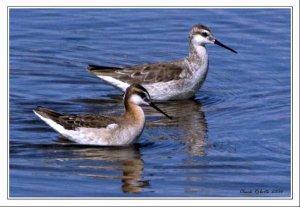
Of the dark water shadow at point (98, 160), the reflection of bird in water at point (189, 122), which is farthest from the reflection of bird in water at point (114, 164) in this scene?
the reflection of bird in water at point (189, 122)

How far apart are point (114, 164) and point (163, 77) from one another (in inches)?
180

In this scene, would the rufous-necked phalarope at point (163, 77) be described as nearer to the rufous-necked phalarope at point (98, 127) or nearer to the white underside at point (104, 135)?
the rufous-necked phalarope at point (98, 127)

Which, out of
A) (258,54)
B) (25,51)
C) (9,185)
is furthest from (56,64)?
(9,185)

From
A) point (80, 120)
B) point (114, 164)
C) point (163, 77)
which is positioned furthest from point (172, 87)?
point (114, 164)

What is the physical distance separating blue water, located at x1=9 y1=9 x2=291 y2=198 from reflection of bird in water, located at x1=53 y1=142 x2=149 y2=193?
16 millimetres

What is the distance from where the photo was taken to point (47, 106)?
18.2m

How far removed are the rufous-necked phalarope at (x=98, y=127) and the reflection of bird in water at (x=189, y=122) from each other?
2.87 feet

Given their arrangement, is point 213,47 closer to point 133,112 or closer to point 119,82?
point 119,82

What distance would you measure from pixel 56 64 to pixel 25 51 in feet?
2.90

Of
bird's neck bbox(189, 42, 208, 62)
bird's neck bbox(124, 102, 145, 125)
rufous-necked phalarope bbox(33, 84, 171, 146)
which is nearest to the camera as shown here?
rufous-necked phalarope bbox(33, 84, 171, 146)

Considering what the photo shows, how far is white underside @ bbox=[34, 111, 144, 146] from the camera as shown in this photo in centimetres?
1619

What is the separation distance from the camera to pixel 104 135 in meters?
16.2

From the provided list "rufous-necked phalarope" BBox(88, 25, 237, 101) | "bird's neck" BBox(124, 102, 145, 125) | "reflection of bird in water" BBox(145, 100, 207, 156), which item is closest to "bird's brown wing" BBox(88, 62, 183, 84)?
"rufous-necked phalarope" BBox(88, 25, 237, 101)

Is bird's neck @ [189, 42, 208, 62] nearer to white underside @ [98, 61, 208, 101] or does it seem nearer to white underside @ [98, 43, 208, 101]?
white underside @ [98, 43, 208, 101]
